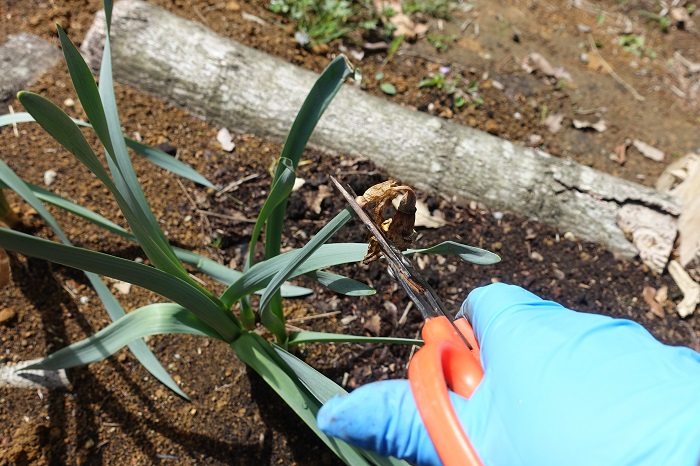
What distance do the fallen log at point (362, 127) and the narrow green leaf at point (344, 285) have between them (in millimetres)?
877

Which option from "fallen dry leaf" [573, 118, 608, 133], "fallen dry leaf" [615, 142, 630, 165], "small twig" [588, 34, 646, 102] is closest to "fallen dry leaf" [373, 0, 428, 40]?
"fallen dry leaf" [573, 118, 608, 133]

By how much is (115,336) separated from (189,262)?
30cm

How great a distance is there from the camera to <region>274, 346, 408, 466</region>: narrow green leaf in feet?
3.26

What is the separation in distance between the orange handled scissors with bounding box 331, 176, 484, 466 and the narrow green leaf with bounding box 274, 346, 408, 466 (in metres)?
0.27

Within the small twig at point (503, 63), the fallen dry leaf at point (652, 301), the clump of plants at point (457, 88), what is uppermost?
the small twig at point (503, 63)

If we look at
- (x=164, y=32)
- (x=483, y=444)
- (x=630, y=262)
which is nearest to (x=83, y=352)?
(x=483, y=444)

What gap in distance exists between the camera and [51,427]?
1344 mm

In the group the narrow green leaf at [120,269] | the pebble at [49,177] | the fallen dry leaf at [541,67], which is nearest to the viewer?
the narrow green leaf at [120,269]

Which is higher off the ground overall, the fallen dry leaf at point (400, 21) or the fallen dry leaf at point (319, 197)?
the fallen dry leaf at point (400, 21)

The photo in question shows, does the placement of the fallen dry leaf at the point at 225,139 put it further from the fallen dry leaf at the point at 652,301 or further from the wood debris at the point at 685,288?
the wood debris at the point at 685,288

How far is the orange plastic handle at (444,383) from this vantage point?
63 centimetres

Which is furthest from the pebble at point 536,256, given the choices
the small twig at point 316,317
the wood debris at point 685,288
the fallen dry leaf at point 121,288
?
the fallen dry leaf at point 121,288

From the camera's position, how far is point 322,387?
1028 millimetres

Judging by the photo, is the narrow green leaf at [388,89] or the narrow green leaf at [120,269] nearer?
the narrow green leaf at [120,269]
